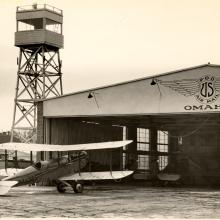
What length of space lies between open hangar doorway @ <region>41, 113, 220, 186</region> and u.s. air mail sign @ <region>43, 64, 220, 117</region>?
5.60 feet

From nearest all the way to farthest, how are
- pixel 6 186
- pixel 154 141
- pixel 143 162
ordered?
pixel 6 186 → pixel 154 141 → pixel 143 162

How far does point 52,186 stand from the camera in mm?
24797

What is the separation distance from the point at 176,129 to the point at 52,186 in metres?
13.5

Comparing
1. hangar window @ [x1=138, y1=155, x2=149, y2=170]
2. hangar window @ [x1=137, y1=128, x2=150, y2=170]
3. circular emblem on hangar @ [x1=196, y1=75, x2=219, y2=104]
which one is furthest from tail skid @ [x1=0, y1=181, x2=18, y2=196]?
hangar window @ [x1=138, y1=155, x2=149, y2=170]

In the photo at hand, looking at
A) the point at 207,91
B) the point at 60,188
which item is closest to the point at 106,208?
the point at 60,188

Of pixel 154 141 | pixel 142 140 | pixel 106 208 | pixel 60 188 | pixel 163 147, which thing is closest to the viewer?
pixel 106 208

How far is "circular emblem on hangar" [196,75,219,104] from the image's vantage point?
21.5 m

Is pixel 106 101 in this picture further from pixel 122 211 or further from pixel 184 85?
pixel 122 211

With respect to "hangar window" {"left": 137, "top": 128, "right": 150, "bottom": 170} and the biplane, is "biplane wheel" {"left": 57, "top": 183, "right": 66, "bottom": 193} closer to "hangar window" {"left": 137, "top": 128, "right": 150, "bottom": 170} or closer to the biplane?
the biplane

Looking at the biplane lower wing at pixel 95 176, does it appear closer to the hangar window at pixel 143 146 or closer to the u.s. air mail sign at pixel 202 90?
the u.s. air mail sign at pixel 202 90

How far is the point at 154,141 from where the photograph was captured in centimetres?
3244

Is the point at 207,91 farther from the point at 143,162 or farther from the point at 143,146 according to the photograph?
the point at 143,162

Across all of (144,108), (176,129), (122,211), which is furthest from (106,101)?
(176,129)

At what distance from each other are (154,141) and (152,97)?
32.6ft
